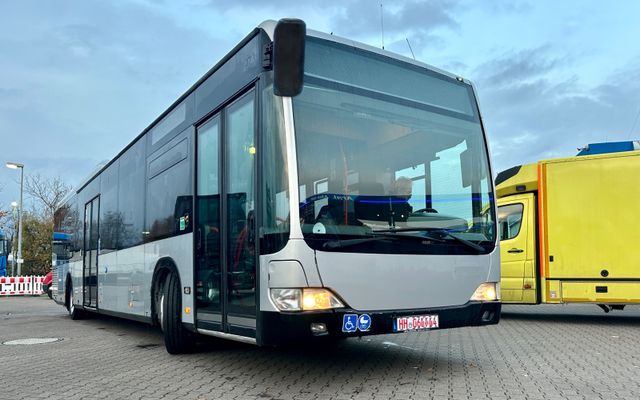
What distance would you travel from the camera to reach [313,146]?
16.2 feet

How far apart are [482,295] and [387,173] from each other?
160 cm

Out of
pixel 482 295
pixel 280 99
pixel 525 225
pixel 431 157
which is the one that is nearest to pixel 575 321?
pixel 525 225

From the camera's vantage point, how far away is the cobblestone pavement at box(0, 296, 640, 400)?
17.3ft

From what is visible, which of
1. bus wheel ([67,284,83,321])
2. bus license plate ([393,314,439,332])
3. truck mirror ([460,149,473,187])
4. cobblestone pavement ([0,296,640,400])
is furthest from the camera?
bus wheel ([67,284,83,321])

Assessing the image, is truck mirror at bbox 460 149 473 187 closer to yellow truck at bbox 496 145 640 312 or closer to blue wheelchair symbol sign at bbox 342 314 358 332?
blue wheelchair symbol sign at bbox 342 314 358 332

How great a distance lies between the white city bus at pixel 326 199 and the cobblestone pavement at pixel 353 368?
578 mm

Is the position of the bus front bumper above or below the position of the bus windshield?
below

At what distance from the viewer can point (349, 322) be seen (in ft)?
15.7

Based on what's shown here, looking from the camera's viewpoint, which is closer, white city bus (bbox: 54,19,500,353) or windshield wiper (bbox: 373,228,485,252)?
white city bus (bbox: 54,19,500,353)

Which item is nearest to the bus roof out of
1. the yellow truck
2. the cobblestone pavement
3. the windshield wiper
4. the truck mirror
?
the truck mirror

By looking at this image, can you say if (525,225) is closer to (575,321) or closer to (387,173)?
(575,321)

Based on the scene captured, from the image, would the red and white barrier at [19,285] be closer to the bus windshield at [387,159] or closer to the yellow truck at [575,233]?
the yellow truck at [575,233]

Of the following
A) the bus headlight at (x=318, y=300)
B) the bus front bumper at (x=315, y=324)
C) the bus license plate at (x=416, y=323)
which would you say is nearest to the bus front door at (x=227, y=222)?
A: the bus front bumper at (x=315, y=324)

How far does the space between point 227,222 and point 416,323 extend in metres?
2.03
